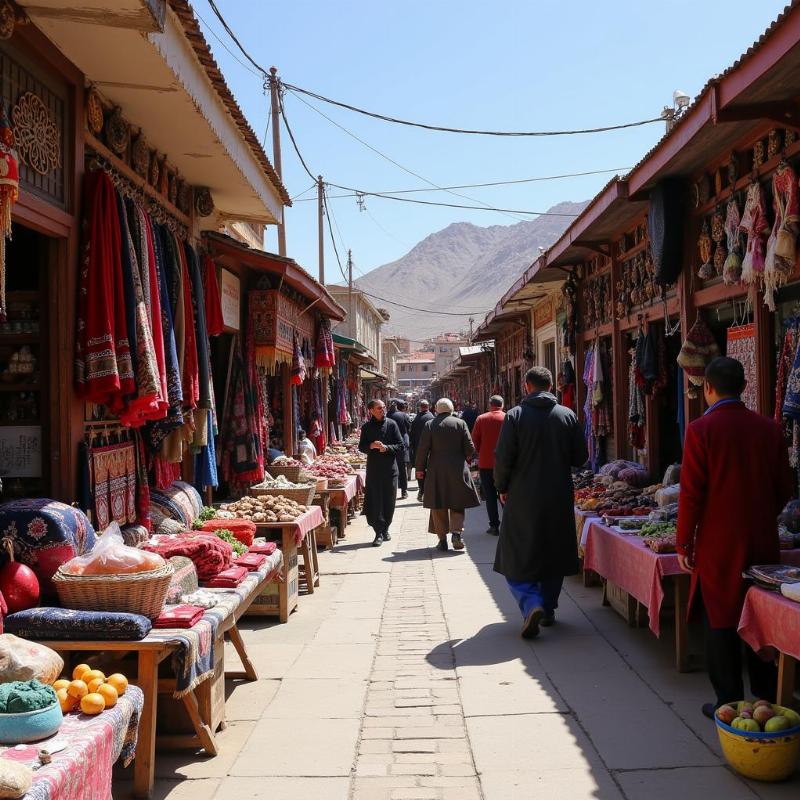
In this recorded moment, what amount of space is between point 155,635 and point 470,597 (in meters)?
4.27

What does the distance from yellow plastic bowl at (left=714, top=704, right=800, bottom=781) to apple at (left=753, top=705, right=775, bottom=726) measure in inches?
3.8

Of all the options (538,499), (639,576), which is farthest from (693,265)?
(639,576)

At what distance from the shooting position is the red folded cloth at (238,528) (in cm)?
605

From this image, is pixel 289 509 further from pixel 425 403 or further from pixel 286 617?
pixel 425 403

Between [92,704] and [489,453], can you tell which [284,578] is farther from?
[489,453]

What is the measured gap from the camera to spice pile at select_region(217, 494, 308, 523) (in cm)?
693

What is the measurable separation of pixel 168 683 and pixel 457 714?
1597 millimetres

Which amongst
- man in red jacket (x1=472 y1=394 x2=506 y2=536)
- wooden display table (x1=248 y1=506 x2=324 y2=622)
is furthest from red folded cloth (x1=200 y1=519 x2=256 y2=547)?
man in red jacket (x1=472 y1=394 x2=506 y2=536)

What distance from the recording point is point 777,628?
383 centimetres

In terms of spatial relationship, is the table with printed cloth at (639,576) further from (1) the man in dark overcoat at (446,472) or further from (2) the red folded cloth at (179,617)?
(1) the man in dark overcoat at (446,472)

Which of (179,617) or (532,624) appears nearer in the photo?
(179,617)

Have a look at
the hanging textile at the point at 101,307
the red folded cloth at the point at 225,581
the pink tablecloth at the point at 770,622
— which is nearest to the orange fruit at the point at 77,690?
the red folded cloth at the point at 225,581

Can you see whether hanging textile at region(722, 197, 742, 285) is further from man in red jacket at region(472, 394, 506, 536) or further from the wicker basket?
man in red jacket at region(472, 394, 506, 536)

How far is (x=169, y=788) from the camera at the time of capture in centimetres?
380
